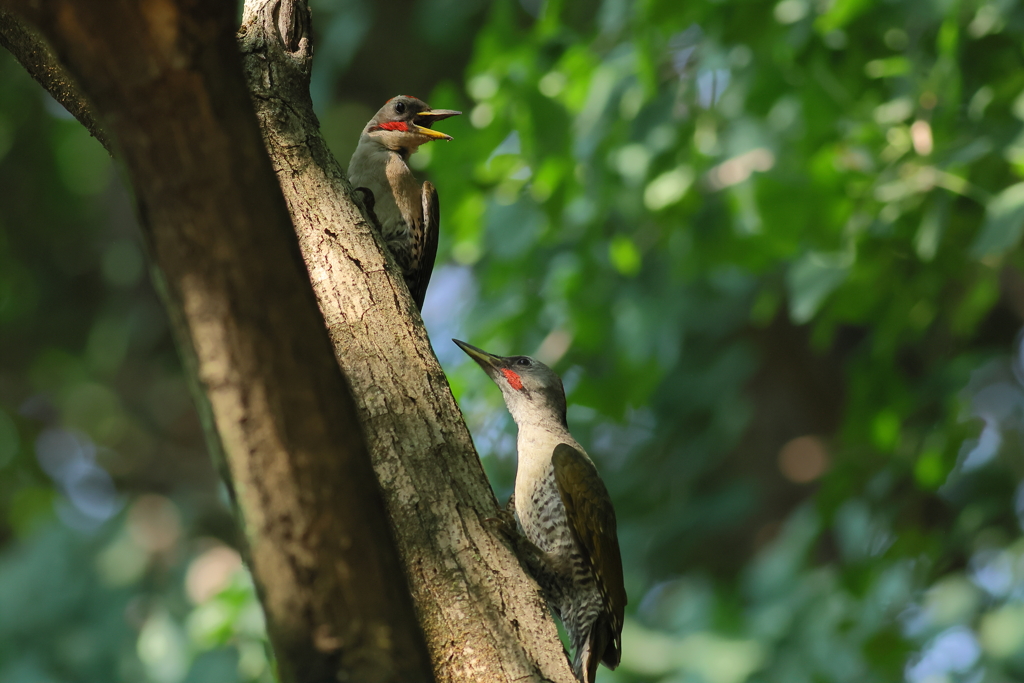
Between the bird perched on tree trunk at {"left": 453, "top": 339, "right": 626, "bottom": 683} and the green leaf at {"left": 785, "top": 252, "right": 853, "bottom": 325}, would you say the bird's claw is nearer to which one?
the bird perched on tree trunk at {"left": 453, "top": 339, "right": 626, "bottom": 683}

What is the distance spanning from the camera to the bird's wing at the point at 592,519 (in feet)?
8.56

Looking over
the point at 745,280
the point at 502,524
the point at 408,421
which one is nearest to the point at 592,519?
the point at 502,524

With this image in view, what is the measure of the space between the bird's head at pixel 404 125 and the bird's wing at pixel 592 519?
155 cm

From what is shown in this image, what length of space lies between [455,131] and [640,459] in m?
4.19

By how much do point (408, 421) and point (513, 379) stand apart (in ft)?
4.33

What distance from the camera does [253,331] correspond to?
1120 millimetres

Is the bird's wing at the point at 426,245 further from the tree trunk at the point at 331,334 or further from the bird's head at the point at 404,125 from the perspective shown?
the tree trunk at the point at 331,334

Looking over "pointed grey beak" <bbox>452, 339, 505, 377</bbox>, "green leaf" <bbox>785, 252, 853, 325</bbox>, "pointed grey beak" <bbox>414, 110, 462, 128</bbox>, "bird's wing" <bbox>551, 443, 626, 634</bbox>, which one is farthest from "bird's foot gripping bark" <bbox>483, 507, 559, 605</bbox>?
"pointed grey beak" <bbox>414, 110, 462, 128</bbox>

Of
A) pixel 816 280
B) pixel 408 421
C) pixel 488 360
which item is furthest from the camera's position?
pixel 816 280

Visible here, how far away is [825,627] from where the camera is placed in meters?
4.69

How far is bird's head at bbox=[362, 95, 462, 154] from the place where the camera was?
3652mm

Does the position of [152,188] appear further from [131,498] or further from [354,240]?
[131,498]

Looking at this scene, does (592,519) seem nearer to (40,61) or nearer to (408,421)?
(408,421)

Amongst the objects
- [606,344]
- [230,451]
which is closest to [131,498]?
[606,344]
